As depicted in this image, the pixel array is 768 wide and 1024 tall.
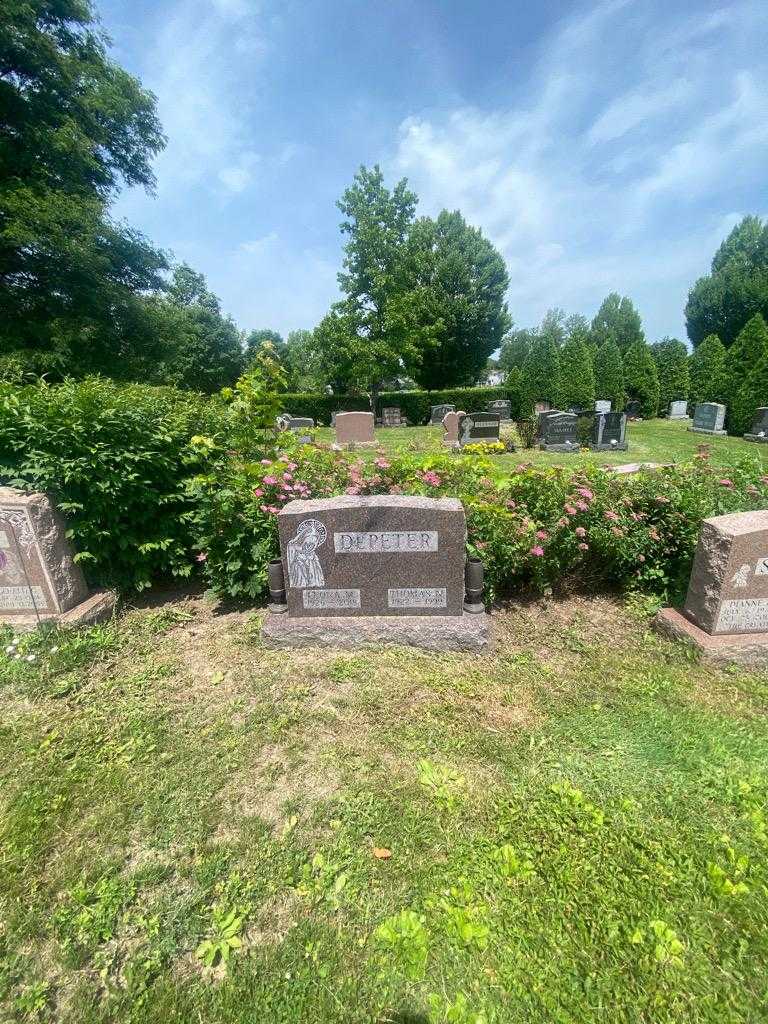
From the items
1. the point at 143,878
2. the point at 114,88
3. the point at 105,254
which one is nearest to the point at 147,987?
the point at 143,878

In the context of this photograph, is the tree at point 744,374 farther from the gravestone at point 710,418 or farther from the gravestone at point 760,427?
the gravestone at point 760,427

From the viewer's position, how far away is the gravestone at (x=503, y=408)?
24344mm

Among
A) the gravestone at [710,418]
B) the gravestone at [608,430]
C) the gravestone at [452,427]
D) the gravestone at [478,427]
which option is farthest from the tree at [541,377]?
the gravestone at [478,427]

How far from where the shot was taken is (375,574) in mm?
3381

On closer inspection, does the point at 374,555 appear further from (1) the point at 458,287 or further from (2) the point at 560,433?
(1) the point at 458,287

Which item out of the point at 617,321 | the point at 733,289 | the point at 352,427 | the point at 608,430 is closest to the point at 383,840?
the point at 352,427

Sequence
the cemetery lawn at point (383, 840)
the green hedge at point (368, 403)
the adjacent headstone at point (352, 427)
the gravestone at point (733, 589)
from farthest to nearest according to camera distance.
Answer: the green hedge at point (368, 403) < the adjacent headstone at point (352, 427) < the gravestone at point (733, 589) < the cemetery lawn at point (383, 840)

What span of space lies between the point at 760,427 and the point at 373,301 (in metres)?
19.9

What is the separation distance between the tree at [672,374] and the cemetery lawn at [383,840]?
2692cm

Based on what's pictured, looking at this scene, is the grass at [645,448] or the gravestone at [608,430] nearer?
the grass at [645,448]

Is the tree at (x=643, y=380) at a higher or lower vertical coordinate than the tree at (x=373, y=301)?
lower

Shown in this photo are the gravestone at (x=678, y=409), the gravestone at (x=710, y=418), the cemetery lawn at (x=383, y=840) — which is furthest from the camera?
the gravestone at (x=678, y=409)

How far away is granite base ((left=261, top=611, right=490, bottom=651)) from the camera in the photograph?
3.30 metres

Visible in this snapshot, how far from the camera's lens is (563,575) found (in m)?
4.11
